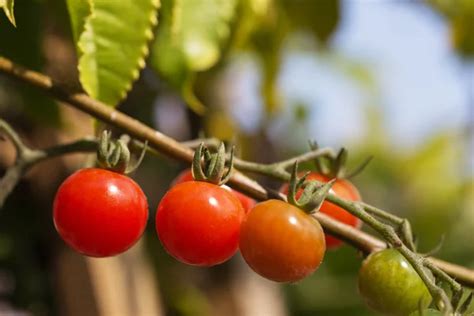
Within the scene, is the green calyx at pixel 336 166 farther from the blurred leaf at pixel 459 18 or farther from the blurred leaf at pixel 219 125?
the blurred leaf at pixel 459 18

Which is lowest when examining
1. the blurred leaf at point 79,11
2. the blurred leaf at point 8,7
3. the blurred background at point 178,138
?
the blurred background at point 178,138

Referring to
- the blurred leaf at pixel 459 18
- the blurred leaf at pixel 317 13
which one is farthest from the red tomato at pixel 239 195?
the blurred leaf at pixel 459 18

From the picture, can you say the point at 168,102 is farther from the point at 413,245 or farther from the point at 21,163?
the point at 413,245

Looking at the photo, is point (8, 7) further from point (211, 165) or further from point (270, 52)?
point (270, 52)

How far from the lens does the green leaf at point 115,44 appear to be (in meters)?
0.75

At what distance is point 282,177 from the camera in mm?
703

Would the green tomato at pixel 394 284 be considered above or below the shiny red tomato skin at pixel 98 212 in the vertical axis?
above

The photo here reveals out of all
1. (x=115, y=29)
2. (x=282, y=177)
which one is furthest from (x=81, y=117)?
(x=282, y=177)

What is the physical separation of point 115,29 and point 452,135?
268cm

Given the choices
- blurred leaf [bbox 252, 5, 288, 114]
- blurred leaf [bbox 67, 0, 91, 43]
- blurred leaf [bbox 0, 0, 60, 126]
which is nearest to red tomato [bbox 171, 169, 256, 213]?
blurred leaf [bbox 67, 0, 91, 43]

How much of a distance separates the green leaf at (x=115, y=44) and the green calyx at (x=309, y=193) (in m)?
0.20

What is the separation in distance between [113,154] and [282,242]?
0.15 meters

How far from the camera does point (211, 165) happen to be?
2.19ft

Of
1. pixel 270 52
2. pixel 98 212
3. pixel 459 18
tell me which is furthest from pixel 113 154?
pixel 459 18
